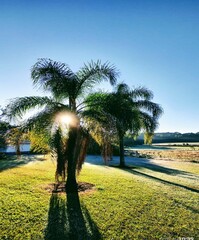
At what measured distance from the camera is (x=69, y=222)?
18.2ft

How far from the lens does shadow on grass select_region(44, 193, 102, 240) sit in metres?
4.86

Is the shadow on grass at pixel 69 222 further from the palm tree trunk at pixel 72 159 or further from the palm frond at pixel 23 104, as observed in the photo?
the palm frond at pixel 23 104

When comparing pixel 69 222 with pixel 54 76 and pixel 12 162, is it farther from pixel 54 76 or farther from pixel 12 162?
pixel 12 162

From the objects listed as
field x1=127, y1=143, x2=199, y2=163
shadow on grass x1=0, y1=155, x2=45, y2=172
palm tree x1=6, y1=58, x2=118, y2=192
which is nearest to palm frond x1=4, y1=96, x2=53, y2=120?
palm tree x1=6, y1=58, x2=118, y2=192

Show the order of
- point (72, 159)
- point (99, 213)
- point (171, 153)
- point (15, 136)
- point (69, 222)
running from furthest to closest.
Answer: point (171, 153)
point (72, 159)
point (15, 136)
point (99, 213)
point (69, 222)

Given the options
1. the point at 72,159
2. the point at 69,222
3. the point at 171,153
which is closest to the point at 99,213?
the point at 69,222

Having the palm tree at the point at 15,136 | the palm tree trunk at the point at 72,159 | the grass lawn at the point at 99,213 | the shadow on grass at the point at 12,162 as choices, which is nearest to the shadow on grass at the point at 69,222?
the grass lawn at the point at 99,213

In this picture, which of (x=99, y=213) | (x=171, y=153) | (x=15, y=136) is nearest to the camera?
(x=99, y=213)

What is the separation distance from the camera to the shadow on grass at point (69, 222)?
4.86m

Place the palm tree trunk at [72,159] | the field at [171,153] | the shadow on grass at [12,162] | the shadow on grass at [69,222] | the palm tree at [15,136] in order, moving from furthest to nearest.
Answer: the field at [171,153] < the shadow on grass at [12,162] < the palm tree trunk at [72,159] < the palm tree at [15,136] < the shadow on grass at [69,222]

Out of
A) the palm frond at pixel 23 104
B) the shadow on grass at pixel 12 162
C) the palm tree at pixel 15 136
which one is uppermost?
the palm frond at pixel 23 104

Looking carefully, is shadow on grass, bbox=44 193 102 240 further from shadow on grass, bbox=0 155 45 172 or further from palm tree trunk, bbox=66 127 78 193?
shadow on grass, bbox=0 155 45 172

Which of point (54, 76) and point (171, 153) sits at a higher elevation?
point (54, 76)

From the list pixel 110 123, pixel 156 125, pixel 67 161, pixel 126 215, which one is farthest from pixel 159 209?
pixel 156 125
